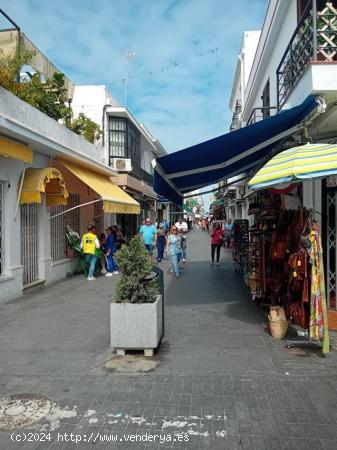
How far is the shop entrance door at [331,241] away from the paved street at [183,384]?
128 centimetres

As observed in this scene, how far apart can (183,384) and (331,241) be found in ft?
12.4

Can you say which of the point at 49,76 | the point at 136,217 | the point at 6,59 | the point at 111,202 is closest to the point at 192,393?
the point at 111,202

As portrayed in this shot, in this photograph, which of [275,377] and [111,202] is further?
[111,202]

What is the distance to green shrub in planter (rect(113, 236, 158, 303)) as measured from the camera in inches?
214

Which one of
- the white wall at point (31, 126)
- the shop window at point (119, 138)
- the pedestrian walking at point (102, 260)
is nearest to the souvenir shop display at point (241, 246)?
the pedestrian walking at point (102, 260)

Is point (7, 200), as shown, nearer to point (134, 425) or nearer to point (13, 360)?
point (13, 360)

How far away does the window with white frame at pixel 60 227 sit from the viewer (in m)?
12.4

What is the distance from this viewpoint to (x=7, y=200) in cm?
924

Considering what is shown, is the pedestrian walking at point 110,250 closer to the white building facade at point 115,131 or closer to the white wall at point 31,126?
the white wall at point 31,126

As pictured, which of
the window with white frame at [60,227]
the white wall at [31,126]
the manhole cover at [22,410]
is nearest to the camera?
the manhole cover at [22,410]

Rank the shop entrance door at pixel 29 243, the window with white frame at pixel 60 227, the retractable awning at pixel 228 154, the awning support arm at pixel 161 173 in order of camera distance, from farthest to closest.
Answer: the window with white frame at pixel 60 227, the shop entrance door at pixel 29 243, the awning support arm at pixel 161 173, the retractable awning at pixel 228 154

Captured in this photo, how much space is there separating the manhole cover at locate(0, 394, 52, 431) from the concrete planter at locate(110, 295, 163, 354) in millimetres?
1378

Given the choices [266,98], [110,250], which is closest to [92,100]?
[266,98]

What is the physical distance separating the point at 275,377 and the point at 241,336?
1.69 m
